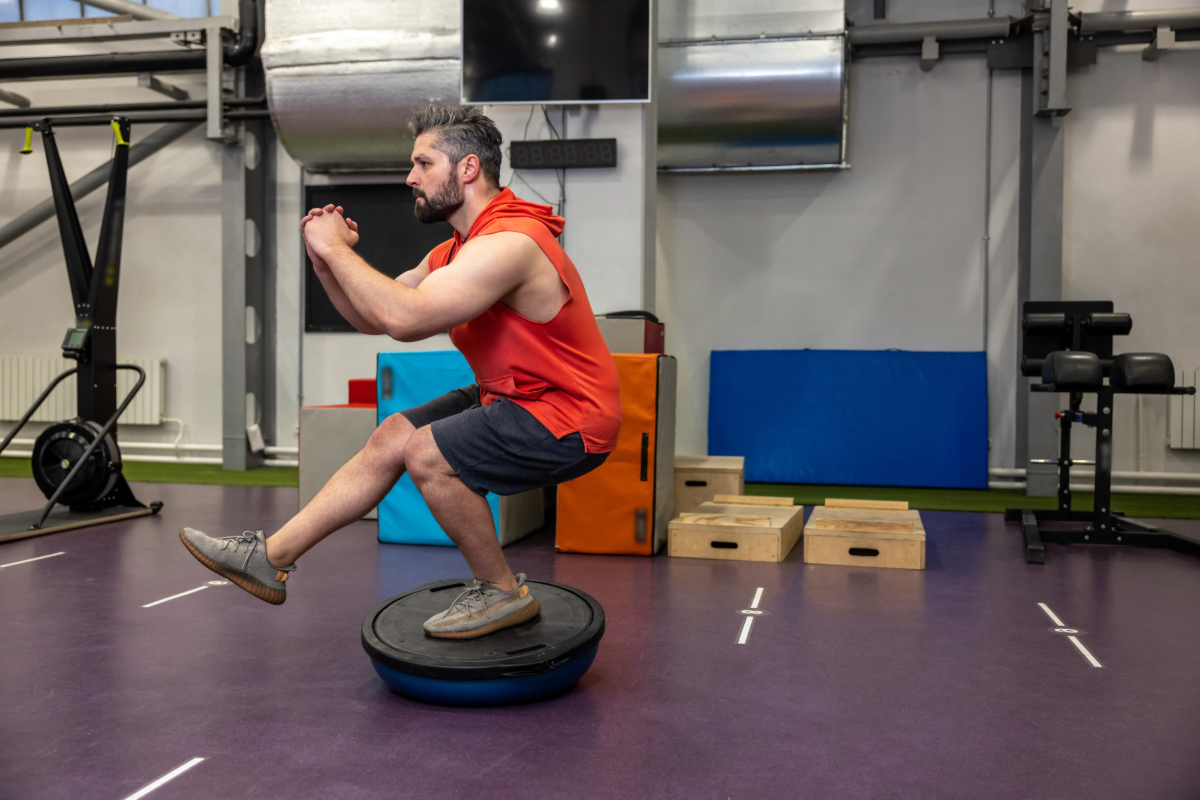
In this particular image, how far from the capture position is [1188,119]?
6.81 meters

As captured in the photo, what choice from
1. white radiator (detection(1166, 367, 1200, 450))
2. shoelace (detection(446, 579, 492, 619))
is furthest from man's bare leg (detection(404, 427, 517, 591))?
white radiator (detection(1166, 367, 1200, 450))

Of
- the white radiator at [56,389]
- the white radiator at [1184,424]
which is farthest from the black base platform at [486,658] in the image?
the white radiator at [56,389]

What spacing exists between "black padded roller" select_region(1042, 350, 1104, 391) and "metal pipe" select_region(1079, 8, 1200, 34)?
3.54m

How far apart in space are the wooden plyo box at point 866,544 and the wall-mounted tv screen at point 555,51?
2.79m

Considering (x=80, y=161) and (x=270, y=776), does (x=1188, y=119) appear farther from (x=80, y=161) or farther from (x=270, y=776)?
(x=80, y=161)

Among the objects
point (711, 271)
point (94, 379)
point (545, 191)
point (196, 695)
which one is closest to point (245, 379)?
point (94, 379)

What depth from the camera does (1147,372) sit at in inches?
169

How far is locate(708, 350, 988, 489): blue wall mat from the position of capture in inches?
274

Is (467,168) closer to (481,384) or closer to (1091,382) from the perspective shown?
(481,384)

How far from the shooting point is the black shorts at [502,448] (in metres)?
2.25

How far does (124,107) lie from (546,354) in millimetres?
6970

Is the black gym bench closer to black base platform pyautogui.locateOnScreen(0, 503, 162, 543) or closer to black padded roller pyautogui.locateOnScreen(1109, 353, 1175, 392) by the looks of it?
black padded roller pyautogui.locateOnScreen(1109, 353, 1175, 392)

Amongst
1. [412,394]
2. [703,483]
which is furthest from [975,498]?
[412,394]

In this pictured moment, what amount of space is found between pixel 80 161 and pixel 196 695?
25.2 feet
